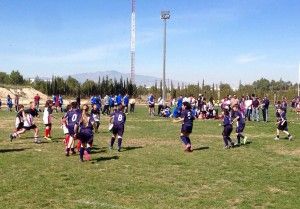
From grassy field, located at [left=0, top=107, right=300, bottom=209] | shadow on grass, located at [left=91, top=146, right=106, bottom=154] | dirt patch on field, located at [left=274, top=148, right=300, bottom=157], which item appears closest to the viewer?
grassy field, located at [left=0, top=107, right=300, bottom=209]

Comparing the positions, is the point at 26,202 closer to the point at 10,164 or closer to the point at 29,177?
the point at 29,177

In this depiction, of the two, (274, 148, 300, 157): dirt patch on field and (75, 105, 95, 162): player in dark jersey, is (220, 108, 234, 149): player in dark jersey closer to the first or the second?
(274, 148, 300, 157): dirt patch on field

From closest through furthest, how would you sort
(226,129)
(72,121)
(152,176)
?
(152,176) < (72,121) < (226,129)

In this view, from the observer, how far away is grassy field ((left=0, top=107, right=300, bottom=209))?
11289mm

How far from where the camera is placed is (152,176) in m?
14.2

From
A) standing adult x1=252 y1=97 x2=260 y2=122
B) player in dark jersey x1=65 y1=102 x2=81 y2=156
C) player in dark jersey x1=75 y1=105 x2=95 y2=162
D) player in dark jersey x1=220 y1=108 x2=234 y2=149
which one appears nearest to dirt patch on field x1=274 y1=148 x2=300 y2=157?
player in dark jersey x1=220 y1=108 x2=234 y2=149

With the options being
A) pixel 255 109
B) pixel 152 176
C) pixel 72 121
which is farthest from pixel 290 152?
pixel 255 109

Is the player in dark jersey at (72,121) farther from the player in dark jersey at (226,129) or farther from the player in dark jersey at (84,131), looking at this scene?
the player in dark jersey at (226,129)

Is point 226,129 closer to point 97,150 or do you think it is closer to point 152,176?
point 97,150

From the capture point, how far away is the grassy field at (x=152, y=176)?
1129 centimetres

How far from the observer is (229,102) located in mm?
36875

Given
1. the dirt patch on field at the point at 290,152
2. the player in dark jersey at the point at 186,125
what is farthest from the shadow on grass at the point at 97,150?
the dirt patch on field at the point at 290,152

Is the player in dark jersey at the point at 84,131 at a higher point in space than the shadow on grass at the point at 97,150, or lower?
higher

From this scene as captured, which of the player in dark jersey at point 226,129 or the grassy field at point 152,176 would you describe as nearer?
the grassy field at point 152,176
